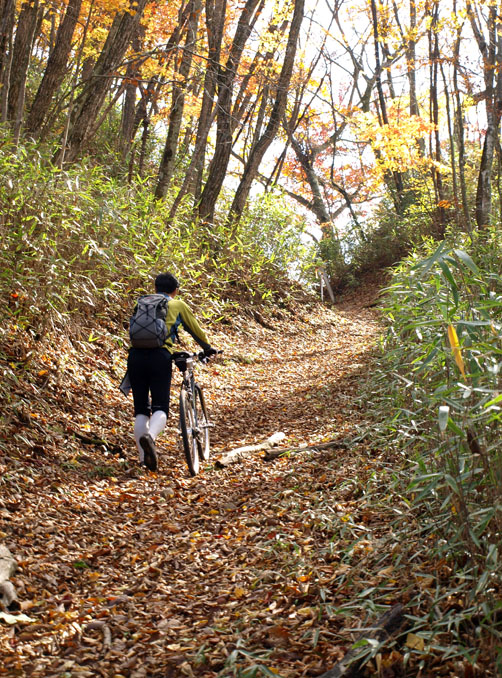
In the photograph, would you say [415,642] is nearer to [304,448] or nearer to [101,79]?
[304,448]

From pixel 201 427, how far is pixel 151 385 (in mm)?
664

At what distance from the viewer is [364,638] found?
2180mm

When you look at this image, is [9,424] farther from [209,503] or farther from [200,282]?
[200,282]

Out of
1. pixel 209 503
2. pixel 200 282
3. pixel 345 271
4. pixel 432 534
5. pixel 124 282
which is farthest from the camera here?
pixel 345 271

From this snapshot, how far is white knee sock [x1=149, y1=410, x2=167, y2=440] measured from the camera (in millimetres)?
4840

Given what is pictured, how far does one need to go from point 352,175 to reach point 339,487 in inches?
798

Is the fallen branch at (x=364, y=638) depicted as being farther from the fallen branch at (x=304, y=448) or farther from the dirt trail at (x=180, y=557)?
the fallen branch at (x=304, y=448)

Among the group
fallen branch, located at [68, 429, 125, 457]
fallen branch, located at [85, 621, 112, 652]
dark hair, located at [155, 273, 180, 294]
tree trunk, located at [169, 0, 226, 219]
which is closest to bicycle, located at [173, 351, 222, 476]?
dark hair, located at [155, 273, 180, 294]

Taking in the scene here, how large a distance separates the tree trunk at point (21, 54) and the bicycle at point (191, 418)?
4.03 meters

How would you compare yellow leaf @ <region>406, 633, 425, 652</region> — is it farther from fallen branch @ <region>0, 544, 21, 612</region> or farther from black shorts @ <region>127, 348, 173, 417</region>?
black shorts @ <region>127, 348, 173, 417</region>

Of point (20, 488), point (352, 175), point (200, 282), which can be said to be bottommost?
point (20, 488)

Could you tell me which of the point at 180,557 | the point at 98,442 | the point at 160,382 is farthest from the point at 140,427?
the point at 180,557

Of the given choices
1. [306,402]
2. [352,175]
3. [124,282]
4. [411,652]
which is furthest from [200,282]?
[352,175]

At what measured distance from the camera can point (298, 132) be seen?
725 inches
